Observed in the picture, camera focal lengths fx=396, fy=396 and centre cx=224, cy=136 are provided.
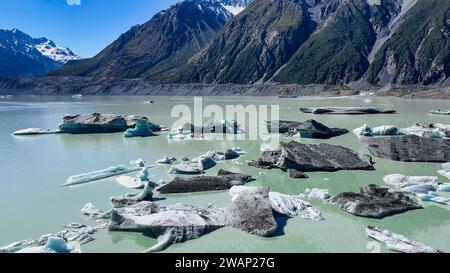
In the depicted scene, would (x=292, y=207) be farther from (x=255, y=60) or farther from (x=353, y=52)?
(x=255, y=60)

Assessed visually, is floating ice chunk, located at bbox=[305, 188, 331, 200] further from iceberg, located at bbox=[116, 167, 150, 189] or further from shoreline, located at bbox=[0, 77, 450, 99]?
→ shoreline, located at bbox=[0, 77, 450, 99]

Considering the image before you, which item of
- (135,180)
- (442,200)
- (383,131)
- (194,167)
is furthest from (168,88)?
(442,200)

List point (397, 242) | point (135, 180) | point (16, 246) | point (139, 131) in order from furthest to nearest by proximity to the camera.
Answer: point (139, 131) → point (135, 180) → point (16, 246) → point (397, 242)

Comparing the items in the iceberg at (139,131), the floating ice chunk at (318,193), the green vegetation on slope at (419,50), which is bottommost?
the floating ice chunk at (318,193)

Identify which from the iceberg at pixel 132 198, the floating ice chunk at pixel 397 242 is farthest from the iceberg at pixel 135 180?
the floating ice chunk at pixel 397 242

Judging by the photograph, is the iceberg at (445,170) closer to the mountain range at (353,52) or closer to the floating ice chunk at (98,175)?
the floating ice chunk at (98,175)

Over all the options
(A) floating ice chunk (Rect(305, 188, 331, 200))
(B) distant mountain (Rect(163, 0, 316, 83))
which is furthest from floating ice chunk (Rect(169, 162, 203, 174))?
(B) distant mountain (Rect(163, 0, 316, 83))
